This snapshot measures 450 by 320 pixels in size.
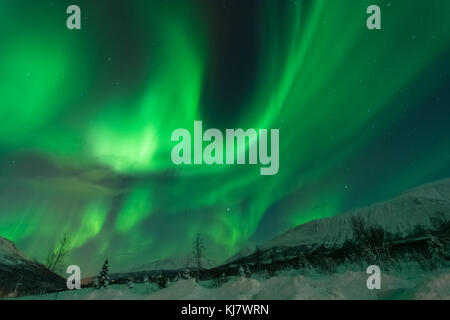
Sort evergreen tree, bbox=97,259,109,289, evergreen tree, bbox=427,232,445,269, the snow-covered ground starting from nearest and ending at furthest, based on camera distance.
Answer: the snow-covered ground < evergreen tree, bbox=97,259,109,289 < evergreen tree, bbox=427,232,445,269

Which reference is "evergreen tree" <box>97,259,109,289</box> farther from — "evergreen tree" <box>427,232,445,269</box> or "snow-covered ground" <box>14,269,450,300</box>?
"evergreen tree" <box>427,232,445,269</box>

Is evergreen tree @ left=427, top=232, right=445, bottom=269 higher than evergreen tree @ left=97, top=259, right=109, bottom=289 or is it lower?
higher

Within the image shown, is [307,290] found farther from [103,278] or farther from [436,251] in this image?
[436,251]

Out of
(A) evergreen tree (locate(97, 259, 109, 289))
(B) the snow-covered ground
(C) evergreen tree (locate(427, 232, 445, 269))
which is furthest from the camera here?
(C) evergreen tree (locate(427, 232, 445, 269))

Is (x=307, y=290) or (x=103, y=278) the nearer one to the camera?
(x=307, y=290)

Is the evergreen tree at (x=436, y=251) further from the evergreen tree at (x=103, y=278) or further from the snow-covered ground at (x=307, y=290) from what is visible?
the evergreen tree at (x=103, y=278)

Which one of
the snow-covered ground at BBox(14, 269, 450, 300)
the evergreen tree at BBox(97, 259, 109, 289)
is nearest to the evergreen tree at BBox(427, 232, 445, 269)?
the snow-covered ground at BBox(14, 269, 450, 300)

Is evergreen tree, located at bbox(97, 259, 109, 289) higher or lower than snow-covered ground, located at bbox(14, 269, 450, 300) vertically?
lower

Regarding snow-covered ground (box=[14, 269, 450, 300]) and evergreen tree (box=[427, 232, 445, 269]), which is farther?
evergreen tree (box=[427, 232, 445, 269])

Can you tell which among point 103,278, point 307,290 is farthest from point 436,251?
point 103,278

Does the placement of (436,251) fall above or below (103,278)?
above

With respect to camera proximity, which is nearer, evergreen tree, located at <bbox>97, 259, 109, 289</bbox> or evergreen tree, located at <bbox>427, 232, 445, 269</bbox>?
evergreen tree, located at <bbox>97, 259, 109, 289</bbox>

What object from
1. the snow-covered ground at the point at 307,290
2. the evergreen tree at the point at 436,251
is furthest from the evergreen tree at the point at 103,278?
the evergreen tree at the point at 436,251
